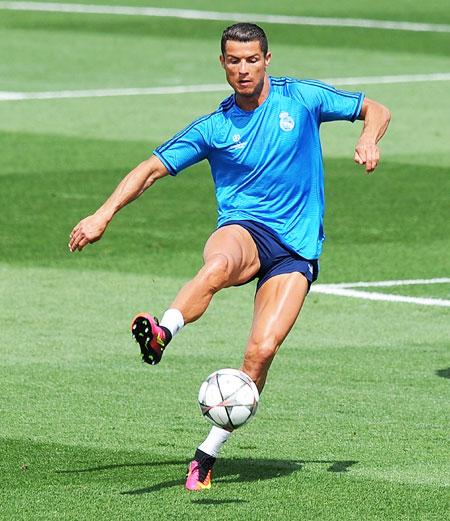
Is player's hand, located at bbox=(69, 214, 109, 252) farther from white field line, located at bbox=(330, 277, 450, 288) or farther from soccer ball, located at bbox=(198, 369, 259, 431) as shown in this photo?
white field line, located at bbox=(330, 277, 450, 288)

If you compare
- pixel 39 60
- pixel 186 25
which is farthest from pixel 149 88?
pixel 186 25

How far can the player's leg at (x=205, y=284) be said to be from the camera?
8906 mm

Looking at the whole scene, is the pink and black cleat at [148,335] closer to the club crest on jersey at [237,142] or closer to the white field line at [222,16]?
the club crest on jersey at [237,142]

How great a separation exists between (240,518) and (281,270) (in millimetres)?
1725

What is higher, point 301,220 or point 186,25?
point 301,220

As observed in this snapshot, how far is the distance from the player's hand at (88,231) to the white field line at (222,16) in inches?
1128

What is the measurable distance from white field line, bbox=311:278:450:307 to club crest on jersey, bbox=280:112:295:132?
5.35 metres

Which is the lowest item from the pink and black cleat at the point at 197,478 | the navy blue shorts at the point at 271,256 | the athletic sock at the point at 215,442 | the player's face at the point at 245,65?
the pink and black cleat at the point at 197,478

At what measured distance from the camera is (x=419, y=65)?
32.3 metres

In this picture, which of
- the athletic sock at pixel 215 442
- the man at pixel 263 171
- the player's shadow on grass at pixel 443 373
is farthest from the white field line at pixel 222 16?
the athletic sock at pixel 215 442

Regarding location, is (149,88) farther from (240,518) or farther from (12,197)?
(240,518)

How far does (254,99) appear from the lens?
32.7ft

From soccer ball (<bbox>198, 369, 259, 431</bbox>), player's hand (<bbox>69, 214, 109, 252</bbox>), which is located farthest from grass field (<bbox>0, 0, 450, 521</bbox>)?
player's hand (<bbox>69, 214, 109, 252</bbox>)

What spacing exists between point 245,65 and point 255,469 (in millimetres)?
2360
